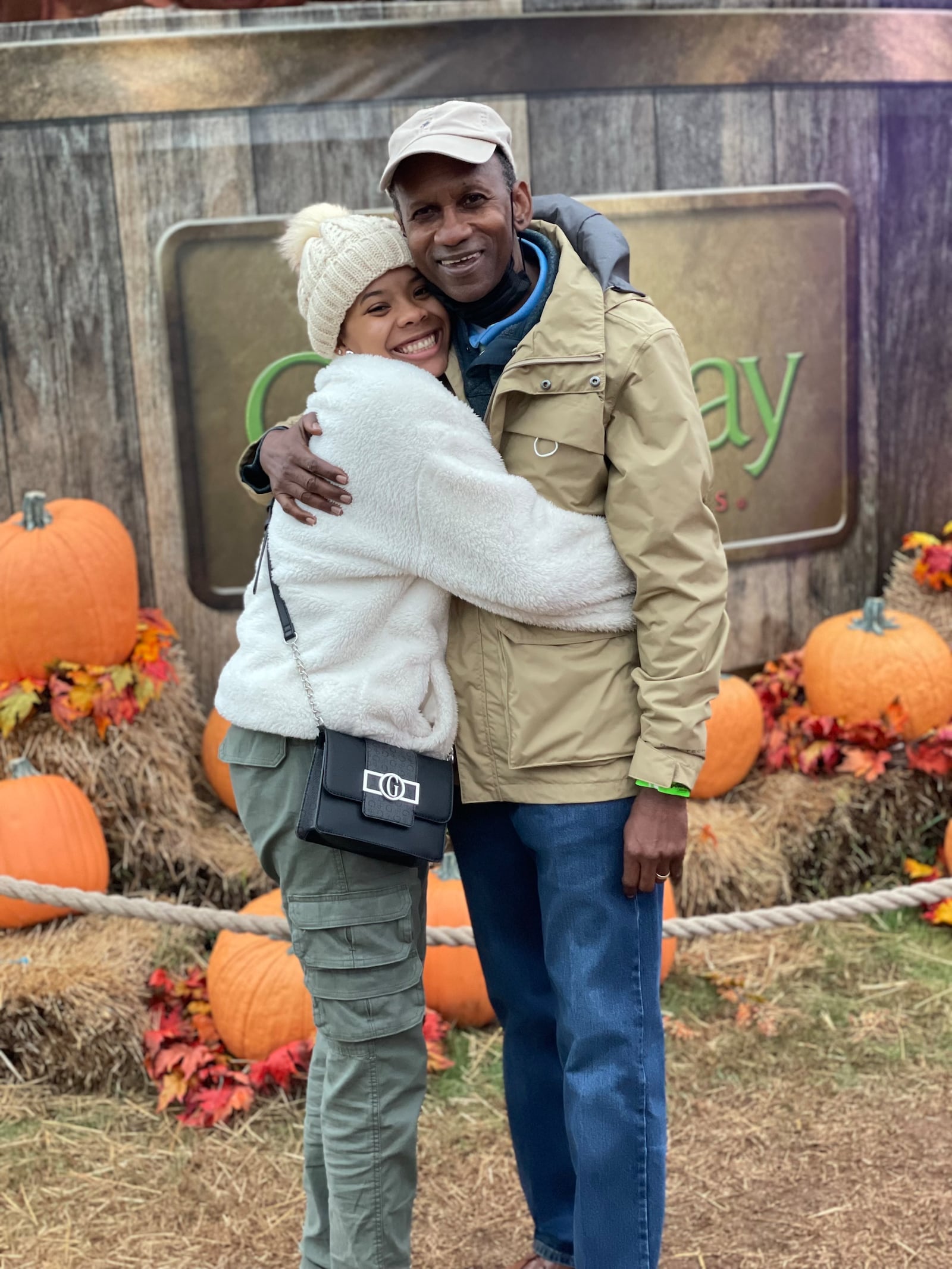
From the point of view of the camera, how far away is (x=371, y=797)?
181cm

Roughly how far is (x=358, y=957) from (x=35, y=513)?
2195 mm

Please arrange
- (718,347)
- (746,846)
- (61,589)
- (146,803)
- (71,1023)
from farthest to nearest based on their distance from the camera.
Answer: (718,347)
(746,846)
(146,803)
(61,589)
(71,1023)

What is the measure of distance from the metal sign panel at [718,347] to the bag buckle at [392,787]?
218 cm

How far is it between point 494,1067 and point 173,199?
2.64m

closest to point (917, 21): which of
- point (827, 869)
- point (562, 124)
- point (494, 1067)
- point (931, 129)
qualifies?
point (931, 129)

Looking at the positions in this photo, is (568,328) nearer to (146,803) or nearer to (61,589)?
(61,589)

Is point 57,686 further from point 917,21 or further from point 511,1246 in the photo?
point 917,21

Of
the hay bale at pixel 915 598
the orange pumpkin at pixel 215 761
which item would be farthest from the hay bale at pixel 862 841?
the orange pumpkin at pixel 215 761

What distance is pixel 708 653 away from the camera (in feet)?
5.99

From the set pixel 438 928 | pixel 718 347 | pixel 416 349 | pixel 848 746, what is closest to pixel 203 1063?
pixel 438 928

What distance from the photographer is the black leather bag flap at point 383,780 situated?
1.80 meters

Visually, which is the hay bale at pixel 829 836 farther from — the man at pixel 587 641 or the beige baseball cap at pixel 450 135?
the beige baseball cap at pixel 450 135

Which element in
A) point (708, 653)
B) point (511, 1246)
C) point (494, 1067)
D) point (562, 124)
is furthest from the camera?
point (562, 124)

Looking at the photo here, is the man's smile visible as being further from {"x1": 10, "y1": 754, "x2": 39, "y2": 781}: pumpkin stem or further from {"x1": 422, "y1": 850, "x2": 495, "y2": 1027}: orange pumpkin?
{"x1": 10, "y1": 754, "x2": 39, "y2": 781}: pumpkin stem
